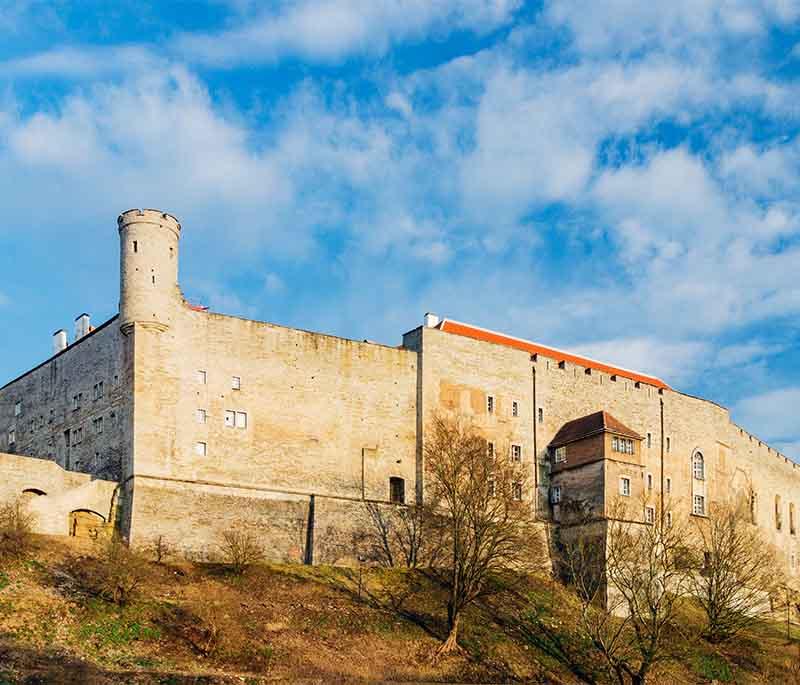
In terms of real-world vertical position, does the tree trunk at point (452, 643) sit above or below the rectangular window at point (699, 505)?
below

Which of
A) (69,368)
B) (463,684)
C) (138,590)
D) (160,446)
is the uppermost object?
(69,368)

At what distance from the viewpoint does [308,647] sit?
138ft

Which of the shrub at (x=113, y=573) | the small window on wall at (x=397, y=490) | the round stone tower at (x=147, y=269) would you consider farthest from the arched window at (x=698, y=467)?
the shrub at (x=113, y=573)

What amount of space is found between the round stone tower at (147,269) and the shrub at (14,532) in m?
9.18

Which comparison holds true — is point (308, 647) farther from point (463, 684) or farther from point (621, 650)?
point (621, 650)

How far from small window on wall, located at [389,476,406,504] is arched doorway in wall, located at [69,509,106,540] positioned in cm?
1362

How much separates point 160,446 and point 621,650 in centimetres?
1955

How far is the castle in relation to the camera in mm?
47906

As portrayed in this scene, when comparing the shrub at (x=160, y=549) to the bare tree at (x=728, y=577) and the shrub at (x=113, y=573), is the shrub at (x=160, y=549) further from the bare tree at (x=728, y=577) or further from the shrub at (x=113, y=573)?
the bare tree at (x=728, y=577)

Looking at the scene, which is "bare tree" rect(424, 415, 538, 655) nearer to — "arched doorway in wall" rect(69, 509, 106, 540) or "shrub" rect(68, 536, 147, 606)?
"shrub" rect(68, 536, 147, 606)

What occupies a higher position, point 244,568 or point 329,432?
point 329,432

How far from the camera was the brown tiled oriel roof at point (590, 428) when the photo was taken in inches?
2290

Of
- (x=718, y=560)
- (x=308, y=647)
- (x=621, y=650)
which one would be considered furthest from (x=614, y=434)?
(x=308, y=647)

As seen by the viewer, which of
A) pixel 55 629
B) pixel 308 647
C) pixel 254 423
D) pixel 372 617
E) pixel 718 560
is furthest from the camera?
pixel 718 560
